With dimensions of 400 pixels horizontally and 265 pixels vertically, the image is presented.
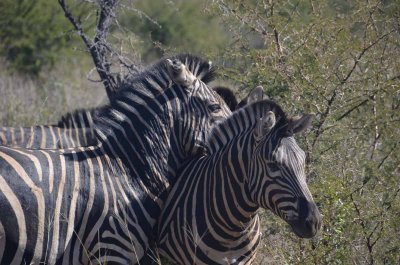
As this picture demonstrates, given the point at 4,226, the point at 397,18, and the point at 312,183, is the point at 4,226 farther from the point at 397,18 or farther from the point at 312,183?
the point at 397,18

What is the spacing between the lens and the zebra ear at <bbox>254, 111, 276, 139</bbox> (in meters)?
5.39

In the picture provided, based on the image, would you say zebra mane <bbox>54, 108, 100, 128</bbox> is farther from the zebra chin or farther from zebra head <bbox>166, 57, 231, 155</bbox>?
the zebra chin

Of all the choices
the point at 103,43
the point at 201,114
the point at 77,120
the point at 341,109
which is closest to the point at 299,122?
the point at 201,114

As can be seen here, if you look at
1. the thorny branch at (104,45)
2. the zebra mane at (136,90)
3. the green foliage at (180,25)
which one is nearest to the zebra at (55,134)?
the thorny branch at (104,45)

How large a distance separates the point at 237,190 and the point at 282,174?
0.46 m

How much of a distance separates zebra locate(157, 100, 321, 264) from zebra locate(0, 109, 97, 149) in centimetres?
189

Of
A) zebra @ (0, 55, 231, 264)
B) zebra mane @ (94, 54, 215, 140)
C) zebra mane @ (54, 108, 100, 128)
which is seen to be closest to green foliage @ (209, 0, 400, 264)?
zebra @ (0, 55, 231, 264)

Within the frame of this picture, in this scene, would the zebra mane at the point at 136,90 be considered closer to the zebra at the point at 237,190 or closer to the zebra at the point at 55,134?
the zebra at the point at 237,190

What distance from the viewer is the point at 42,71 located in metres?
19.0

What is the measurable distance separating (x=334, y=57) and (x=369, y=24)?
424mm

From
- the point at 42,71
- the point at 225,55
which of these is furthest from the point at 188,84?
the point at 42,71

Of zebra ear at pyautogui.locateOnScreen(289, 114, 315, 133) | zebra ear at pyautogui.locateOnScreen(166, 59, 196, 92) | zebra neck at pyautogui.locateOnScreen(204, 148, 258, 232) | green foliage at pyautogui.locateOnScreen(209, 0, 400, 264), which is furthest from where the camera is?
zebra ear at pyautogui.locateOnScreen(166, 59, 196, 92)

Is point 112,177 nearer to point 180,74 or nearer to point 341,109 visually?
Answer: point 180,74

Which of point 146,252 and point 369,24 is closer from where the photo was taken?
point 146,252
